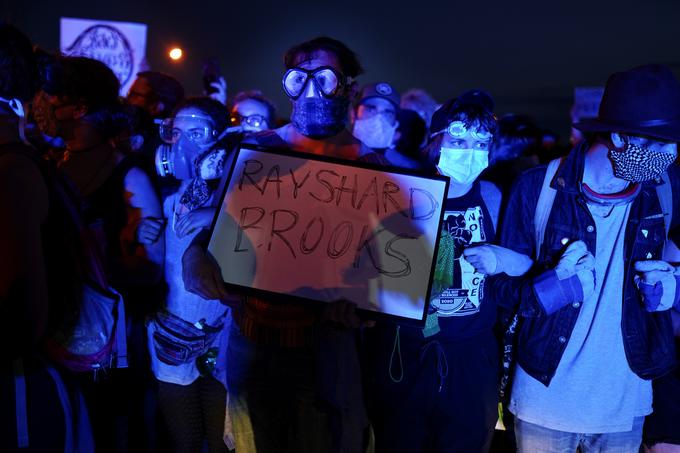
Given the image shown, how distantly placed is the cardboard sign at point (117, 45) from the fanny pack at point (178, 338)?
6230mm

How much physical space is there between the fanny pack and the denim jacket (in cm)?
153

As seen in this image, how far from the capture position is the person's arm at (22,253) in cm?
176

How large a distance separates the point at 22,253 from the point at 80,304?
0.40 m

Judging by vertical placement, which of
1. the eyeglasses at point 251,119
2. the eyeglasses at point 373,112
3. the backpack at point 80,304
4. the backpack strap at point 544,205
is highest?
the eyeglasses at point 373,112

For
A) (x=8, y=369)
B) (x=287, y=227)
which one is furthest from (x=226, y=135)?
(x=8, y=369)

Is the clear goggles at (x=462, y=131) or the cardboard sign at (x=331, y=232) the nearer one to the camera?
the cardboard sign at (x=331, y=232)

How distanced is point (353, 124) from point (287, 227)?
9.65 ft

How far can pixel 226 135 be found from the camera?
3.35 metres

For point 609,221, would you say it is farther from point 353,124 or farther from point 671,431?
point 353,124

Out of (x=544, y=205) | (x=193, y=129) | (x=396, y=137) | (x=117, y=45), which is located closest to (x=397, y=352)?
(x=544, y=205)

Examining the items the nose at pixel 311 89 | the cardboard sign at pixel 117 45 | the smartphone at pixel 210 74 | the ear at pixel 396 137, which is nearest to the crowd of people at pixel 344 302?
the nose at pixel 311 89

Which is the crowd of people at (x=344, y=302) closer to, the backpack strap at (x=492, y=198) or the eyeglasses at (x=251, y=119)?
the backpack strap at (x=492, y=198)

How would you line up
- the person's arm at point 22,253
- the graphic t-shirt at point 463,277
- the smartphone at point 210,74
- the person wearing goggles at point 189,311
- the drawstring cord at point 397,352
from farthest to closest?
1. the smartphone at point 210,74
2. the person wearing goggles at point 189,311
3. the drawstring cord at point 397,352
4. the graphic t-shirt at point 463,277
5. the person's arm at point 22,253

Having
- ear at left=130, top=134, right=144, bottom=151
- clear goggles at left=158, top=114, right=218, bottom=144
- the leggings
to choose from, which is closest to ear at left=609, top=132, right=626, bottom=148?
clear goggles at left=158, top=114, right=218, bottom=144
